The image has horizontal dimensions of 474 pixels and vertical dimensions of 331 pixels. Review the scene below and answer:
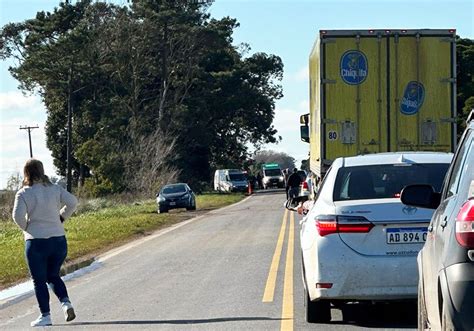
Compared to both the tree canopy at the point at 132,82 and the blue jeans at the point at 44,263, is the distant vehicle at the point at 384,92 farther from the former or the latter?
the tree canopy at the point at 132,82

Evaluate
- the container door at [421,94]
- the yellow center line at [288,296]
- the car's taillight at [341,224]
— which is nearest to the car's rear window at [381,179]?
the car's taillight at [341,224]

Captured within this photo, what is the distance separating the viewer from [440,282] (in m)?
5.70

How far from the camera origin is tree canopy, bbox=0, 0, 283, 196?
63.3 m

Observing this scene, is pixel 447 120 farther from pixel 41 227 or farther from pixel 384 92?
pixel 41 227

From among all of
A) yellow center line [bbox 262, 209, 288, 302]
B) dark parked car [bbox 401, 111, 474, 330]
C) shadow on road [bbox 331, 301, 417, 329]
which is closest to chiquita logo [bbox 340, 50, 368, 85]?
yellow center line [bbox 262, 209, 288, 302]

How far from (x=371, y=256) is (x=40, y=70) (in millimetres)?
55152

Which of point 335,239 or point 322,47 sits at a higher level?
point 322,47

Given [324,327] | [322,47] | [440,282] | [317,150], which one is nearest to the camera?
[440,282]

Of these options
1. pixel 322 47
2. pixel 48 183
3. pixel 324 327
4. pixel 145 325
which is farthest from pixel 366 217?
pixel 322 47

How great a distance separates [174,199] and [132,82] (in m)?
26.1

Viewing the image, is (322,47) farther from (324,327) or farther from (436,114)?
(324,327)

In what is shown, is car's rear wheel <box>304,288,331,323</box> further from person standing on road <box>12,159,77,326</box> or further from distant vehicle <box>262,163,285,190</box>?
distant vehicle <box>262,163,285,190</box>

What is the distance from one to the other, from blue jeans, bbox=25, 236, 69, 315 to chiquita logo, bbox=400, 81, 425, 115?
986 centimetres

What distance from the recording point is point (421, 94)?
1969 centimetres
